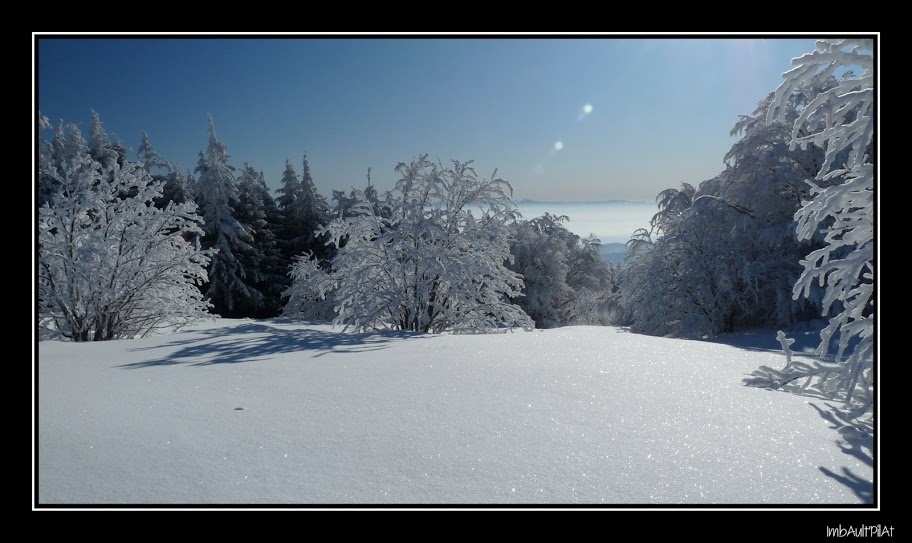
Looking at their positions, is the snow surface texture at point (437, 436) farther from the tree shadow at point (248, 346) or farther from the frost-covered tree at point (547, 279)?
the frost-covered tree at point (547, 279)

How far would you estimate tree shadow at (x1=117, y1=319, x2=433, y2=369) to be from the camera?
402cm

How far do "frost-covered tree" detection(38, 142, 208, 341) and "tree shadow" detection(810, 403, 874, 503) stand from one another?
7.83 m

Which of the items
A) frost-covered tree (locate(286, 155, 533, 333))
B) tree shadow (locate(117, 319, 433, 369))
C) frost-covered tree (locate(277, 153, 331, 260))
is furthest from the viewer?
frost-covered tree (locate(277, 153, 331, 260))

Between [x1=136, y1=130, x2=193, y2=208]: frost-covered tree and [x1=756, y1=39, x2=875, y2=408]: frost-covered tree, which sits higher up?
[x1=136, y1=130, x2=193, y2=208]: frost-covered tree

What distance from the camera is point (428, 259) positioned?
7.69 metres

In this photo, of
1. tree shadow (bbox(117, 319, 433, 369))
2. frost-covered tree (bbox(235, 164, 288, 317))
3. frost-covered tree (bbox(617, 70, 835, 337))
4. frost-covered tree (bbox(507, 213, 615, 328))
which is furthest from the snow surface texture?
frost-covered tree (bbox(235, 164, 288, 317))

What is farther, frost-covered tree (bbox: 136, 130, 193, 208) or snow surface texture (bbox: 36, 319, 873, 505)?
frost-covered tree (bbox: 136, 130, 193, 208)

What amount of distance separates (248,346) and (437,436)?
3.39m

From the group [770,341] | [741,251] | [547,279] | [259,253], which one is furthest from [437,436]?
[259,253]

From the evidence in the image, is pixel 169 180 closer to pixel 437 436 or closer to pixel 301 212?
pixel 301 212

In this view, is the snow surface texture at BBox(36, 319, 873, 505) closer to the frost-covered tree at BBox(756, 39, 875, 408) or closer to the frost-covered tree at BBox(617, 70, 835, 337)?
the frost-covered tree at BBox(756, 39, 875, 408)

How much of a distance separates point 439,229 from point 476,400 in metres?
5.56
